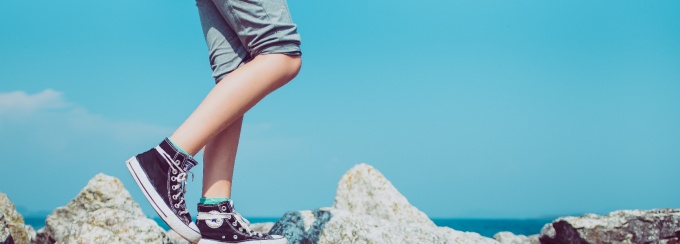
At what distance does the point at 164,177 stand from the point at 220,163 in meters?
0.35

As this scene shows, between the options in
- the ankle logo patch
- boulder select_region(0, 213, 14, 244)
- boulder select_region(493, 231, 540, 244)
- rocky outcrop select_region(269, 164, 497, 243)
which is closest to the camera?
the ankle logo patch

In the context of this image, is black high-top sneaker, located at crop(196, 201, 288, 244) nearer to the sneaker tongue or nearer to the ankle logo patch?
the ankle logo patch

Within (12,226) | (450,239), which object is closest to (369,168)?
(450,239)

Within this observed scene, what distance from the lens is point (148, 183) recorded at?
3006 mm

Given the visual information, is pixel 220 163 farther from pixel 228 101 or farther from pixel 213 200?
pixel 228 101

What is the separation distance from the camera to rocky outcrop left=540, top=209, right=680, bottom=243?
7270 millimetres

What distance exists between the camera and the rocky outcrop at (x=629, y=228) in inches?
286

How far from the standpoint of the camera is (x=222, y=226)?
10.7ft

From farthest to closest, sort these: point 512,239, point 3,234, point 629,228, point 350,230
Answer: point 512,239, point 629,228, point 3,234, point 350,230

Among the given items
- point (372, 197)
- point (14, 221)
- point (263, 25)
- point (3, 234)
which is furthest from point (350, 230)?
point (14, 221)

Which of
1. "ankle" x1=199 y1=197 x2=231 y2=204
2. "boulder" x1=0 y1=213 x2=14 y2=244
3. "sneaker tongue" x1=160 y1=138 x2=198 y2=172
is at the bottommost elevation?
"boulder" x1=0 y1=213 x2=14 y2=244

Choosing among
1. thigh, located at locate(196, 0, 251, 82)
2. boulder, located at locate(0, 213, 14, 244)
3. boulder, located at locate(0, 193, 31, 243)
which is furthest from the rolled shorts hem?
boulder, located at locate(0, 193, 31, 243)

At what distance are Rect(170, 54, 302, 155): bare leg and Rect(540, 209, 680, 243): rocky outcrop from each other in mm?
5372

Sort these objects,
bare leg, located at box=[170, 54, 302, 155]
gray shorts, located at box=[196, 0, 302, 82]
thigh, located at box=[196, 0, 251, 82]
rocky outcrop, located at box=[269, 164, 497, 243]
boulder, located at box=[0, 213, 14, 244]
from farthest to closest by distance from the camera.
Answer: boulder, located at box=[0, 213, 14, 244], rocky outcrop, located at box=[269, 164, 497, 243], thigh, located at box=[196, 0, 251, 82], gray shorts, located at box=[196, 0, 302, 82], bare leg, located at box=[170, 54, 302, 155]
